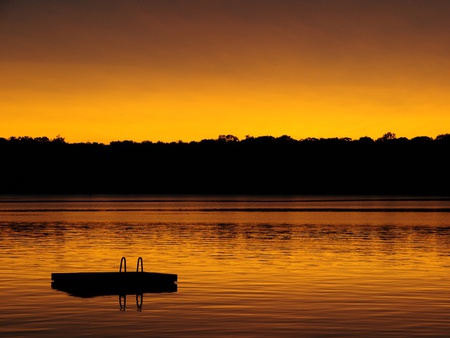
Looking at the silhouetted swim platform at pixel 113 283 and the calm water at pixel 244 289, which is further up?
the silhouetted swim platform at pixel 113 283

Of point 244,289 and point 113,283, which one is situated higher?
point 113,283

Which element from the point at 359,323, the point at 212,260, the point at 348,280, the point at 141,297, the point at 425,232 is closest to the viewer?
the point at 359,323

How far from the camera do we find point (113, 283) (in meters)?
44.6

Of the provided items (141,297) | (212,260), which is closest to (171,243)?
(212,260)

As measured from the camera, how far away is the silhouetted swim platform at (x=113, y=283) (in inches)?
1738

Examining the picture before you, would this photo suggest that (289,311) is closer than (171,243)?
Yes

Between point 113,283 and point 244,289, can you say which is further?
point 244,289

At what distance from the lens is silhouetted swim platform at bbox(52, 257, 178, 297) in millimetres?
44156

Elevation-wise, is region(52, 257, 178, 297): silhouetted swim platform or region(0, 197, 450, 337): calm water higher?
region(52, 257, 178, 297): silhouetted swim platform

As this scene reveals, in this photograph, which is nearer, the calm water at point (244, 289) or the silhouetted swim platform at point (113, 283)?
the calm water at point (244, 289)

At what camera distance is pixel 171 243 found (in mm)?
84312

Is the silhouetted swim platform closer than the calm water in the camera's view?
No

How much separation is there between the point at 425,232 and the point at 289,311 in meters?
69.9

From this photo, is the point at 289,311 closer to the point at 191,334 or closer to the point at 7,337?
the point at 191,334
